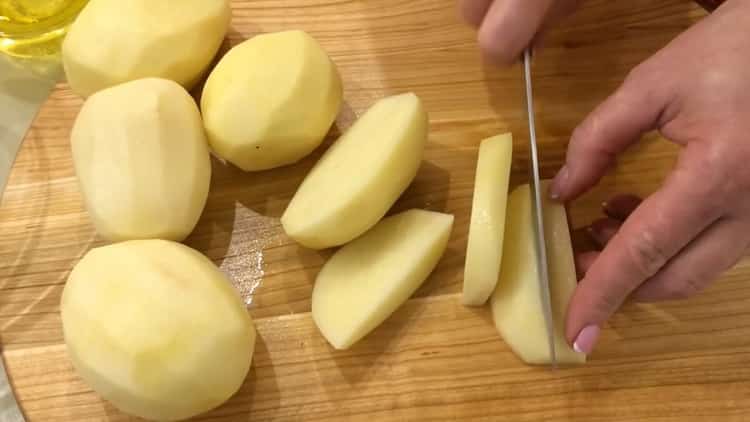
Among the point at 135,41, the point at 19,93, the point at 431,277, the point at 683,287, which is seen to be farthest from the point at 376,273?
the point at 19,93

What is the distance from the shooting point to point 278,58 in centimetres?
128

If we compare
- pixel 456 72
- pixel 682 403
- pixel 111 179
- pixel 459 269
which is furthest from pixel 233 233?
pixel 682 403

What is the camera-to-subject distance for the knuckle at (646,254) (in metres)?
1.05

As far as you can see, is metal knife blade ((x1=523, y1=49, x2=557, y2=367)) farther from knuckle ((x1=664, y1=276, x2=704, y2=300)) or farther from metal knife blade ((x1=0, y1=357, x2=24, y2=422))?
metal knife blade ((x1=0, y1=357, x2=24, y2=422))

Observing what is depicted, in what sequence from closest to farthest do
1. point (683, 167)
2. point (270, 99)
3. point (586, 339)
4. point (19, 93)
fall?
1. point (683, 167)
2. point (586, 339)
3. point (270, 99)
4. point (19, 93)

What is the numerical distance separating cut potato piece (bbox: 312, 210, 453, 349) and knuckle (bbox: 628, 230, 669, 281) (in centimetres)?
32

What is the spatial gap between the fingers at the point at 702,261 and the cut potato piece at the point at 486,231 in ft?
0.80

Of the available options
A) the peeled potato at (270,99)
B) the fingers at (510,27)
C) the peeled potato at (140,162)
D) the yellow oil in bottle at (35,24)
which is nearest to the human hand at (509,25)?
the fingers at (510,27)

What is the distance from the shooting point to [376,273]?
1229 mm

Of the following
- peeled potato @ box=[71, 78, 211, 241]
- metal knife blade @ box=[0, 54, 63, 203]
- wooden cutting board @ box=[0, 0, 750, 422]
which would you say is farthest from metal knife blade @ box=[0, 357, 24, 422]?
metal knife blade @ box=[0, 54, 63, 203]

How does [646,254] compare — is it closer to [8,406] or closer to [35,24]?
[8,406]

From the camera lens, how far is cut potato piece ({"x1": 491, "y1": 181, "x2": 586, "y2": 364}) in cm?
120

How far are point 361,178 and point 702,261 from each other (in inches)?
21.4

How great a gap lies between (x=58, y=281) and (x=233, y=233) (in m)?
0.33
